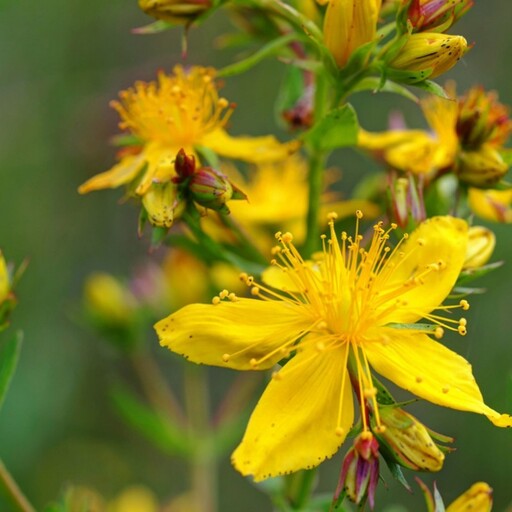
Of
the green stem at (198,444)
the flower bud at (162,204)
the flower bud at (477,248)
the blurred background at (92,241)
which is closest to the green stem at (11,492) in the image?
the flower bud at (162,204)

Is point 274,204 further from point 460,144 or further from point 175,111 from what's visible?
point 460,144

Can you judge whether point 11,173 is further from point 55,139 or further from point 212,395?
point 212,395

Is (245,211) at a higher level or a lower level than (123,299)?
higher

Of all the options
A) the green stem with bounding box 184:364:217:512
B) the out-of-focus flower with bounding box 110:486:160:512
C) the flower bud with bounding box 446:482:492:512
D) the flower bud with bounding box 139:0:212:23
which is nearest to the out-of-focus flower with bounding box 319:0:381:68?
the flower bud with bounding box 139:0:212:23

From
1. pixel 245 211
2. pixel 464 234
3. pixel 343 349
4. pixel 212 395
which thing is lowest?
pixel 212 395

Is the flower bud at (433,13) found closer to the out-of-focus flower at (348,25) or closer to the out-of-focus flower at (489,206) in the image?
the out-of-focus flower at (348,25)

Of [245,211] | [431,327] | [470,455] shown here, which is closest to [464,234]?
[431,327]

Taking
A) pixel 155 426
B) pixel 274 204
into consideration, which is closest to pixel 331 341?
pixel 274 204
